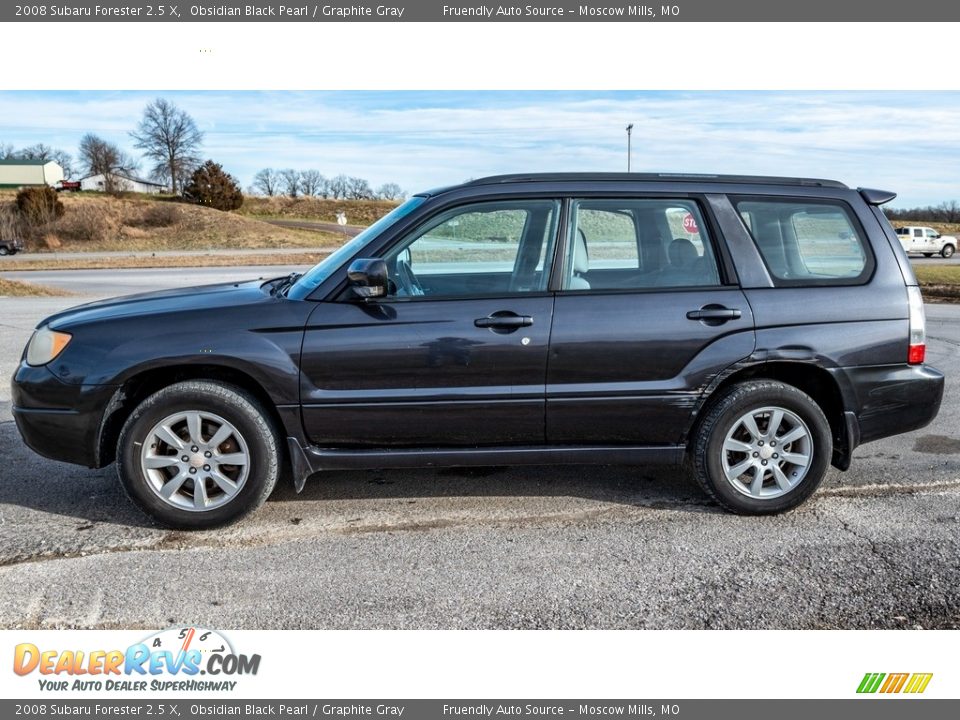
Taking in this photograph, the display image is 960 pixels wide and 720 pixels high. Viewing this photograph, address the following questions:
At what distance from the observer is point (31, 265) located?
116ft

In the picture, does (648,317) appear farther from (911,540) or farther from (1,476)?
(1,476)

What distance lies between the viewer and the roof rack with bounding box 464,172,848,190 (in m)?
4.50

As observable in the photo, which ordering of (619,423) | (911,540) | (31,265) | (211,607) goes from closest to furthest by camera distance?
(211,607) < (911,540) < (619,423) < (31,265)

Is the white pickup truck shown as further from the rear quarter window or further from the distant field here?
the rear quarter window

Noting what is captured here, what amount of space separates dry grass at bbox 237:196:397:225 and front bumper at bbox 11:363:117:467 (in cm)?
7046

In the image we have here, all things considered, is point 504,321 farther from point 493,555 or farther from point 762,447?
point 762,447

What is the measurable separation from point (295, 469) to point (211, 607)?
1022mm

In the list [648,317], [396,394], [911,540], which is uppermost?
[648,317]

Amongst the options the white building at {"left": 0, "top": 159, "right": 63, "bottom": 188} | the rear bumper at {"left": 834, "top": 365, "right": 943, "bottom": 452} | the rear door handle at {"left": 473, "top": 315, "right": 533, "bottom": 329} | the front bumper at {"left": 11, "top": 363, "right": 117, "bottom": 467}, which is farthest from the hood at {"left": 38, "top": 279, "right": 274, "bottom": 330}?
the white building at {"left": 0, "top": 159, "right": 63, "bottom": 188}

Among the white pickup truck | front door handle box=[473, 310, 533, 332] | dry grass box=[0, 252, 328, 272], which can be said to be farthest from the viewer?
the white pickup truck

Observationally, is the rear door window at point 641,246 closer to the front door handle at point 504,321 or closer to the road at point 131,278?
the front door handle at point 504,321

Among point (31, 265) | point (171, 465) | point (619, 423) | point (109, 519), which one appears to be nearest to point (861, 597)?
point (619, 423)

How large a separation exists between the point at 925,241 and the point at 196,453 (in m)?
40.7

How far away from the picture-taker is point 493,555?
3896 mm
